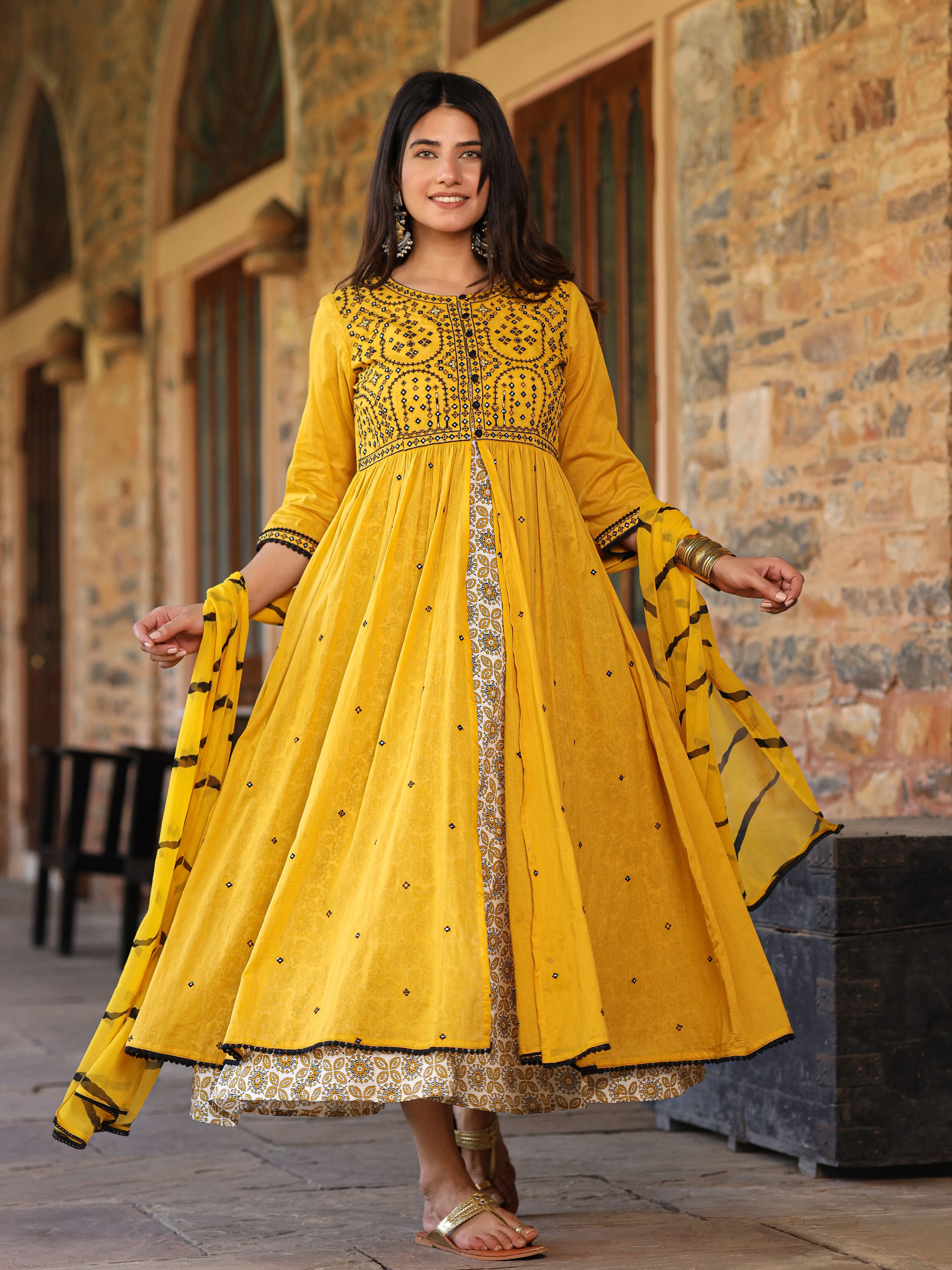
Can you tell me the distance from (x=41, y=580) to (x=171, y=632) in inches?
284

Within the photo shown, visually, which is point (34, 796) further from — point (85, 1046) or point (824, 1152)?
point (824, 1152)

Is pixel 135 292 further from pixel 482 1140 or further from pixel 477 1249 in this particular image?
pixel 477 1249

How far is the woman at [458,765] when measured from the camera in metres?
2.08

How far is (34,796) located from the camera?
30.1 ft

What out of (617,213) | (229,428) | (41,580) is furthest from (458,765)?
(41,580)

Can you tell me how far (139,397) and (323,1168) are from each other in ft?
17.9

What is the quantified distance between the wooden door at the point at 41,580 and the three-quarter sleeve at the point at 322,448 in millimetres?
6806

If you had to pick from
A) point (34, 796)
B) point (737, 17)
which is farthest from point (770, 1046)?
point (34, 796)

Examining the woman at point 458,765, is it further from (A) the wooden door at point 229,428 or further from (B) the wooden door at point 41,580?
(B) the wooden door at point 41,580

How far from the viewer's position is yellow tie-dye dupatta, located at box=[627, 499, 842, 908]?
240 centimetres

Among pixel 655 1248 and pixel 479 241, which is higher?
pixel 479 241

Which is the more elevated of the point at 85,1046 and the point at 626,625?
the point at 626,625

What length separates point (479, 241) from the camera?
94.6 inches

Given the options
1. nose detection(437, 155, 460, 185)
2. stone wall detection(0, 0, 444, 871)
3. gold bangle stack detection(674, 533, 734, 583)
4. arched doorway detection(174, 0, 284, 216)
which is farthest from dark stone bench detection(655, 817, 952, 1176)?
arched doorway detection(174, 0, 284, 216)
